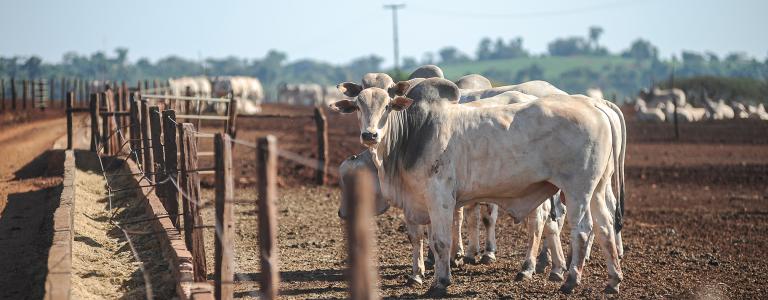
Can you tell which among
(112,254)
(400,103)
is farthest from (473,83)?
(112,254)

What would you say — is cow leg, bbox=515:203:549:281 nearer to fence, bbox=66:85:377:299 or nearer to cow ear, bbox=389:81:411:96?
cow ear, bbox=389:81:411:96

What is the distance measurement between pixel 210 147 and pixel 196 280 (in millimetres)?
18711

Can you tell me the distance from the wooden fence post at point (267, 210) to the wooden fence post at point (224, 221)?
109cm

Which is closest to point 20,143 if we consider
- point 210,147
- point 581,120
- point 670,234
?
point 210,147

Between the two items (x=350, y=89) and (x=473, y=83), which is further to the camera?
(x=473, y=83)

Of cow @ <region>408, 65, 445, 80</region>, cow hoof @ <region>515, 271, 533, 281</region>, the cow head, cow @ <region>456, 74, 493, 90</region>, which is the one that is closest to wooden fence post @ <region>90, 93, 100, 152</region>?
cow @ <region>456, 74, 493, 90</region>

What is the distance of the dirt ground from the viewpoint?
10.8 meters

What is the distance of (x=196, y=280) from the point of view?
31.7ft

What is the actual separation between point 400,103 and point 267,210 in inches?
144

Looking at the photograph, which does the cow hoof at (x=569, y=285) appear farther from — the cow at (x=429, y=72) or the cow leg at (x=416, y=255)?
the cow at (x=429, y=72)

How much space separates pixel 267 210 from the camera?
7.29m

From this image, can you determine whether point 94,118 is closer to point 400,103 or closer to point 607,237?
point 400,103

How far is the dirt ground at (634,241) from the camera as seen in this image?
10.8m

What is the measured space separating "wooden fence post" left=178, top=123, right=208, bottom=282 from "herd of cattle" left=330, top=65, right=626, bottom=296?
5.10ft
